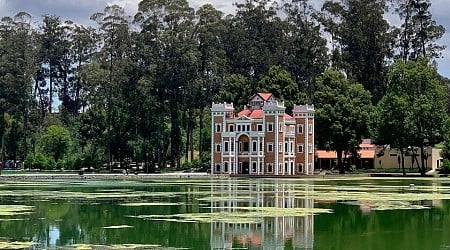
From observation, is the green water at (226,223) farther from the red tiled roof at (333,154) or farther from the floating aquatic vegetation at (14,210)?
the red tiled roof at (333,154)

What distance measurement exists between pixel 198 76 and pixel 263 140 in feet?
43.1

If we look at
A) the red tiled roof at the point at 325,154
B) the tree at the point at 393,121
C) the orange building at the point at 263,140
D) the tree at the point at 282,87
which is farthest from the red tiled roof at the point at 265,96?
the red tiled roof at the point at 325,154

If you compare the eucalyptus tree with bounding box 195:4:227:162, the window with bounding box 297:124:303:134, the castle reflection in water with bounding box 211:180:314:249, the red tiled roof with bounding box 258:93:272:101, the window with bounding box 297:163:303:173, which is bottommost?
the castle reflection in water with bounding box 211:180:314:249

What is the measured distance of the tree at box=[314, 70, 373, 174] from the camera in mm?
86062

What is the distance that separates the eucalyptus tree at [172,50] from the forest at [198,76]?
0.13 m

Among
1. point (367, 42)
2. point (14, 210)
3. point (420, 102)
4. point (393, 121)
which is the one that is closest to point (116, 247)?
point (14, 210)

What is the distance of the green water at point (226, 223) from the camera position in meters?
21.2

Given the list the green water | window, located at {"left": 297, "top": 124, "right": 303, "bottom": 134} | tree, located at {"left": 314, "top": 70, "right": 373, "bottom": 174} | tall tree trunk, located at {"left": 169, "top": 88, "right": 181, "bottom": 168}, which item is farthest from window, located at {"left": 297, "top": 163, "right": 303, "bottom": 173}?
the green water

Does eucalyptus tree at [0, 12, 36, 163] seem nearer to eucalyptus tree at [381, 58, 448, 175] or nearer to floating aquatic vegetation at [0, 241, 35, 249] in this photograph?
A: eucalyptus tree at [381, 58, 448, 175]

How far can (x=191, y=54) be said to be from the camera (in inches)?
3602

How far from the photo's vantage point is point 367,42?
103 meters

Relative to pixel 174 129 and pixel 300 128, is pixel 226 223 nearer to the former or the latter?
pixel 300 128

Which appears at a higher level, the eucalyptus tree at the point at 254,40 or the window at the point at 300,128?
the eucalyptus tree at the point at 254,40

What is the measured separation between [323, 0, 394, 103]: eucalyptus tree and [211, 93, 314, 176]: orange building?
18.1 meters
